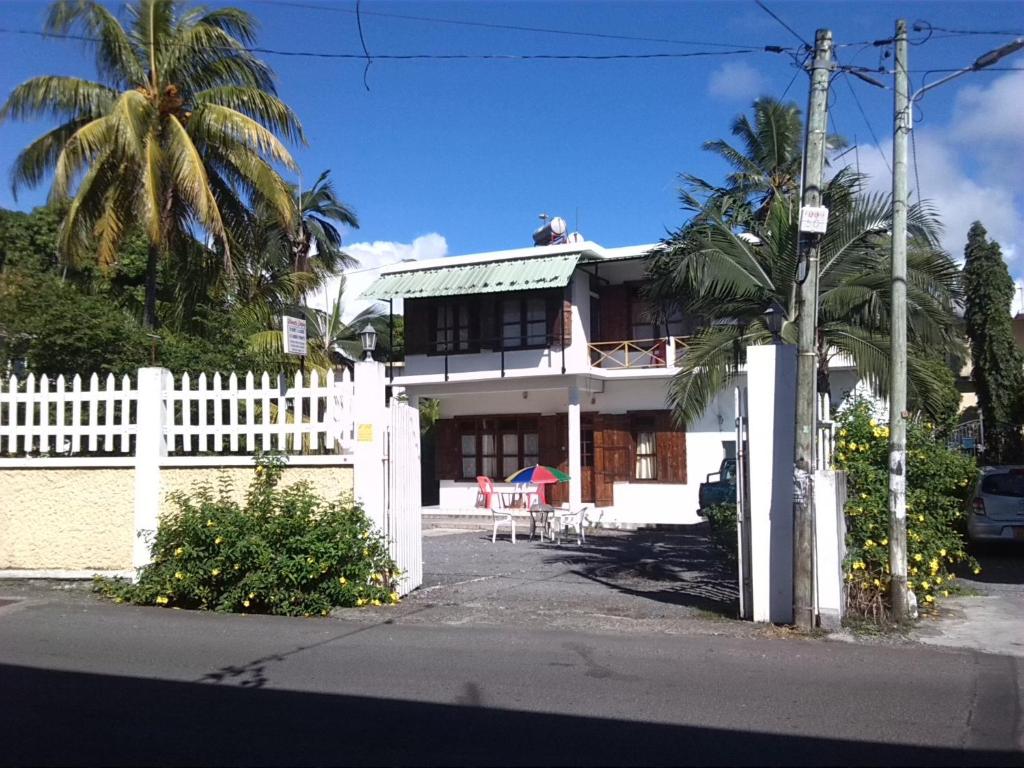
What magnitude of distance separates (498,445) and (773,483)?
17804 mm

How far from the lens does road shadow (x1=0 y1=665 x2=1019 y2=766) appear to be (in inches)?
207

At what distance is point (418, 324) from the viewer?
26109 millimetres

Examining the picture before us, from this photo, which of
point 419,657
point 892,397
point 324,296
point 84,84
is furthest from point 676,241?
point 324,296

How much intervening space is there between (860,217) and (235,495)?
8.71 m

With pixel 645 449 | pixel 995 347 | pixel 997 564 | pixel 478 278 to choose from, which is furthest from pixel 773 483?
pixel 995 347

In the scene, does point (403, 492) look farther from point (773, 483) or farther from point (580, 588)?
point (773, 483)

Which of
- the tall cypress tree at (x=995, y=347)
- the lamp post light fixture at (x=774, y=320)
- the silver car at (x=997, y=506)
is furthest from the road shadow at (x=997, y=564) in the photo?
the tall cypress tree at (x=995, y=347)

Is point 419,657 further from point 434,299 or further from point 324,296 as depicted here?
point 324,296

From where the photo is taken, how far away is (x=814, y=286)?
357 inches

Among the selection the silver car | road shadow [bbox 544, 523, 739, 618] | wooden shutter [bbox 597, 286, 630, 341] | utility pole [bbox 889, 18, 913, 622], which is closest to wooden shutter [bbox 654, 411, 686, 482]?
wooden shutter [bbox 597, 286, 630, 341]

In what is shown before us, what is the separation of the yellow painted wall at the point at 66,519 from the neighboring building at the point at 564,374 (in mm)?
13733

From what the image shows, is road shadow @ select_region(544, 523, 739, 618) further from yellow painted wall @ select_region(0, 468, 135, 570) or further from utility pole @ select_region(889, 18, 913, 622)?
yellow painted wall @ select_region(0, 468, 135, 570)

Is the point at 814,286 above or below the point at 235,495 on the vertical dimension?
above

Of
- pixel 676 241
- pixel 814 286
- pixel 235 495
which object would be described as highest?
pixel 676 241
